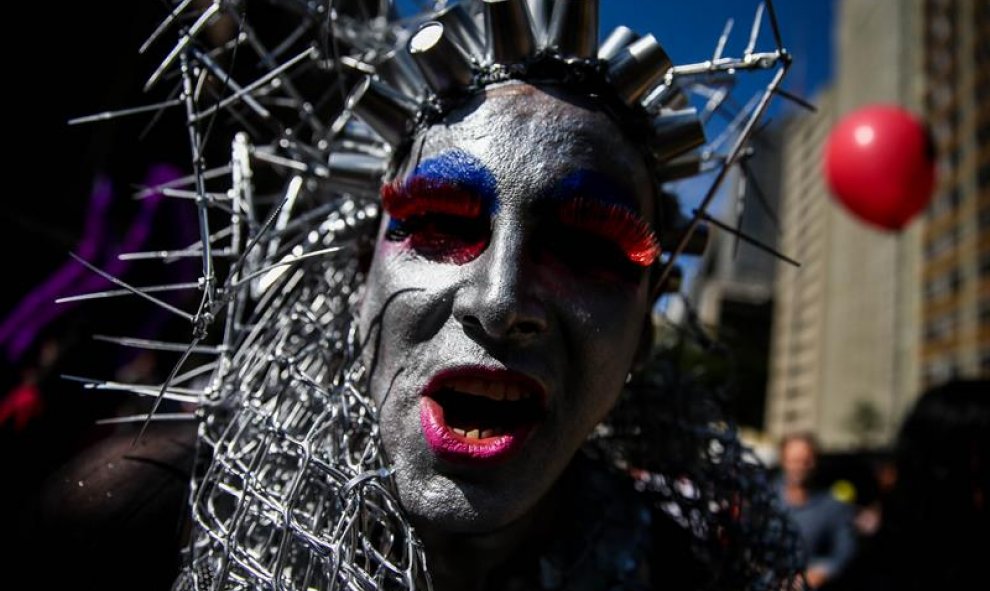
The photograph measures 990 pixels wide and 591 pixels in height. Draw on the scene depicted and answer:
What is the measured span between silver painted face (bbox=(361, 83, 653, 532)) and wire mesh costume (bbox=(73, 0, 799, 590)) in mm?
72

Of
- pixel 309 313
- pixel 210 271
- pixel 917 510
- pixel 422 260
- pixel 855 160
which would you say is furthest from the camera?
pixel 855 160

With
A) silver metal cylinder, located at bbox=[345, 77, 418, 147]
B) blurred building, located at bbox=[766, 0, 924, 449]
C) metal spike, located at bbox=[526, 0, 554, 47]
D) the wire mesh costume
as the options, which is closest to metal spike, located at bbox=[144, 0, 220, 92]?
the wire mesh costume

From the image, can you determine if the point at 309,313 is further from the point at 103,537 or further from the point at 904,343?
the point at 904,343

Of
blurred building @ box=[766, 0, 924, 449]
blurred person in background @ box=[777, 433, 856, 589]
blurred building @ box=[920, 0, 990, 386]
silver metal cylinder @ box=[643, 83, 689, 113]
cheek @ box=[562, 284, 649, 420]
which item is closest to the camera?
cheek @ box=[562, 284, 649, 420]

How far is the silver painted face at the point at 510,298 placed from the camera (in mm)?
1208

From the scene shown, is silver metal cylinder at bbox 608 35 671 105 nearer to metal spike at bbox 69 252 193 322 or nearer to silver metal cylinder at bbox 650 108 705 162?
silver metal cylinder at bbox 650 108 705 162

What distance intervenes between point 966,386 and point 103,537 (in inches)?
100

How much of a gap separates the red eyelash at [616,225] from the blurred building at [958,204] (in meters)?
27.2

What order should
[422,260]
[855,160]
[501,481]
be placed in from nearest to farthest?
[501,481], [422,260], [855,160]

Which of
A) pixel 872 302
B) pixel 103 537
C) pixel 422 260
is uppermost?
pixel 422 260

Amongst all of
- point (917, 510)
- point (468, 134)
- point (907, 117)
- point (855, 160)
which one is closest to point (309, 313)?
point (468, 134)

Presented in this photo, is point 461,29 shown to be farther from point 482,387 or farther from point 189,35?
point 482,387

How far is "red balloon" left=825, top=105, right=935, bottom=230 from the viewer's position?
5.25m

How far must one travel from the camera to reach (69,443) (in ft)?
5.50
